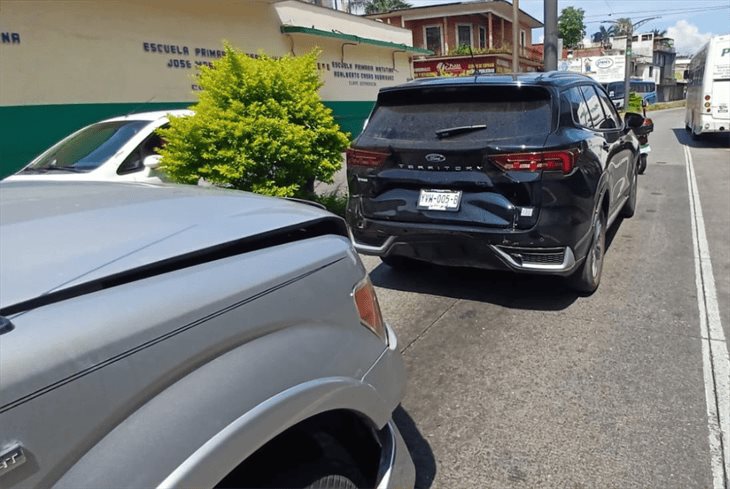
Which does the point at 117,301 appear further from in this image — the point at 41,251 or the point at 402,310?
the point at 402,310

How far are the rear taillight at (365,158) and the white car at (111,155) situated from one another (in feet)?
9.95

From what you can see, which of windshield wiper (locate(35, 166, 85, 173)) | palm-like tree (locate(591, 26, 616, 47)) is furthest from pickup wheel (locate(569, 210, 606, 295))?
palm-like tree (locate(591, 26, 616, 47))

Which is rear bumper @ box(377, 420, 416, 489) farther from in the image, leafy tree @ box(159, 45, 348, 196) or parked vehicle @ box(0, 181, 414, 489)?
leafy tree @ box(159, 45, 348, 196)

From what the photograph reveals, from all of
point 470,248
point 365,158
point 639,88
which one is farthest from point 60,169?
point 639,88

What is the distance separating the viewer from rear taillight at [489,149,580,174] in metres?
3.99

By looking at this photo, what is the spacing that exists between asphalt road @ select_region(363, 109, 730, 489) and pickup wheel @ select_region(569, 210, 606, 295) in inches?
5.0

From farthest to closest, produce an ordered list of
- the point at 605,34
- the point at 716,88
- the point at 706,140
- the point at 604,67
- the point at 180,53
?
the point at 605,34, the point at 604,67, the point at 706,140, the point at 716,88, the point at 180,53

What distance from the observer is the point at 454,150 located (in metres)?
4.22

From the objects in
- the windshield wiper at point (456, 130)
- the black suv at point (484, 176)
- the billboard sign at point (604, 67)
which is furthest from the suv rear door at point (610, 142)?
the billboard sign at point (604, 67)

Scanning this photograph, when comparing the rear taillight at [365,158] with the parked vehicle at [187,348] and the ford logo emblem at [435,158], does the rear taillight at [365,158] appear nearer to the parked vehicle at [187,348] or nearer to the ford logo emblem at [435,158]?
the ford logo emblem at [435,158]

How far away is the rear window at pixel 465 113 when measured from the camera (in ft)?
13.8

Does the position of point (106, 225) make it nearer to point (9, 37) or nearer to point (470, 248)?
point (470, 248)

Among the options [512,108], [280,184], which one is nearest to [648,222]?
[512,108]

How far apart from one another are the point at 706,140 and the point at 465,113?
1840 cm
